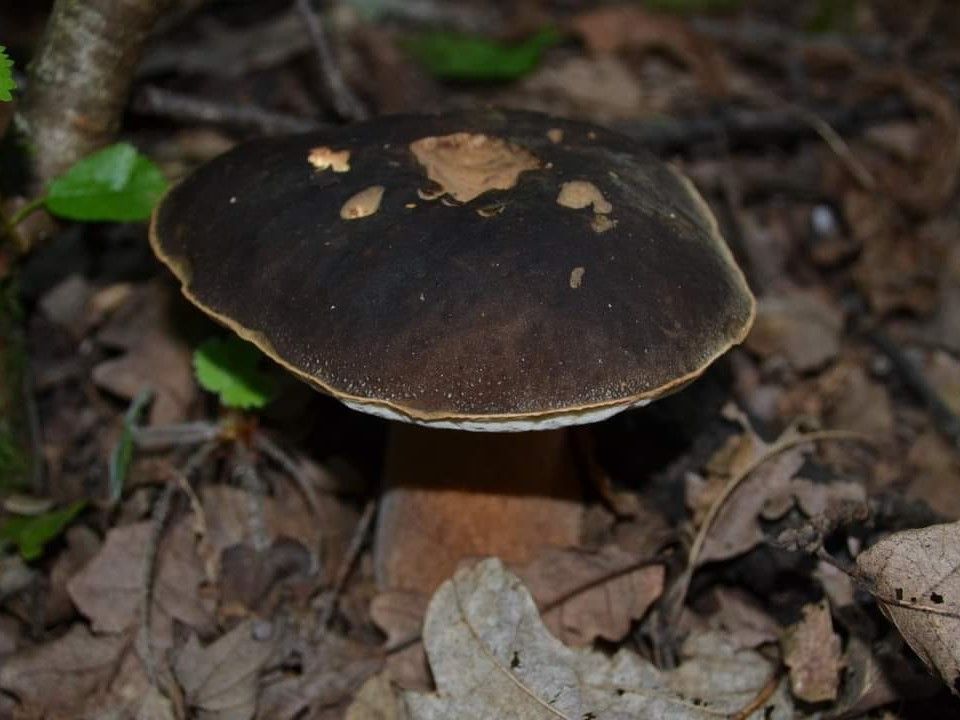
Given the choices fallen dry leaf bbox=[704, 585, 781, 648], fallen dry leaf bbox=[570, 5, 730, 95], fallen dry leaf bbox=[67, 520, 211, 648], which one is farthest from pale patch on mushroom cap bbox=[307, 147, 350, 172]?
fallen dry leaf bbox=[570, 5, 730, 95]

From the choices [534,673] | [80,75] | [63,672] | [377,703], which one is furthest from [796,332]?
[63,672]

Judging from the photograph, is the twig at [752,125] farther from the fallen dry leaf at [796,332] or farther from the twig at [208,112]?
the twig at [208,112]

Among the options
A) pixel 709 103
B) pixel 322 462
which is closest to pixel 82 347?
pixel 322 462

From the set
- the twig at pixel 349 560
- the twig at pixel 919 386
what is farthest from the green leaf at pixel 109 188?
the twig at pixel 919 386

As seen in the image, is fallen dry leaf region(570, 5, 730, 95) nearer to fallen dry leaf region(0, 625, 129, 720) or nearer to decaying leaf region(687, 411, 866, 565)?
decaying leaf region(687, 411, 866, 565)

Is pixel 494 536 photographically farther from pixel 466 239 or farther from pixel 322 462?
pixel 466 239
